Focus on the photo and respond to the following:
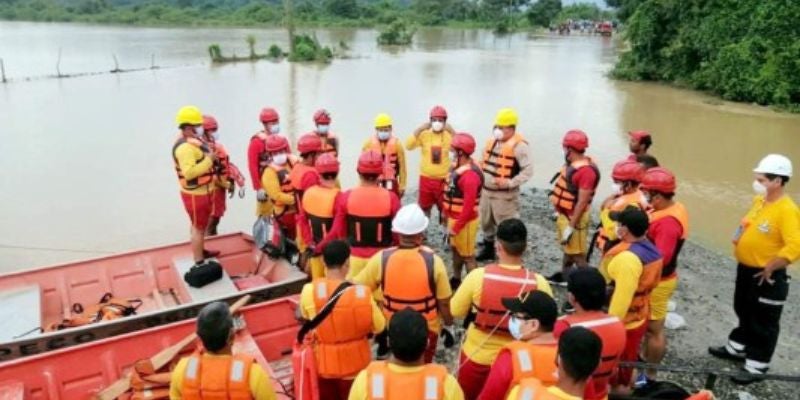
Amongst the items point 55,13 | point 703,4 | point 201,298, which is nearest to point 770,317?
point 201,298

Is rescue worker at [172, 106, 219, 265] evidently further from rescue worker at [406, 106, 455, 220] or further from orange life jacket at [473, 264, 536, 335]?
orange life jacket at [473, 264, 536, 335]

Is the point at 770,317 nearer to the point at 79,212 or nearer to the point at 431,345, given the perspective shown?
the point at 431,345

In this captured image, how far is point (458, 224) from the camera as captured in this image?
17.0ft

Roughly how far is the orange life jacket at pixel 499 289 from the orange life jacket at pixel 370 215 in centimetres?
118

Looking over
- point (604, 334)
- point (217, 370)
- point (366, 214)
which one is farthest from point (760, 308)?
point (217, 370)

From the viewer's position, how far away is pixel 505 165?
5895 millimetres

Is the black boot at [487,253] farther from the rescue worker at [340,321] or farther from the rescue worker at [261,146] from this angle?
the rescue worker at [340,321]

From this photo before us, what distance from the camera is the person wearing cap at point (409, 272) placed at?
3188 mm

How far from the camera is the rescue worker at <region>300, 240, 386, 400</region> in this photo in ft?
9.82

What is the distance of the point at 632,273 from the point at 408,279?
3.83ft

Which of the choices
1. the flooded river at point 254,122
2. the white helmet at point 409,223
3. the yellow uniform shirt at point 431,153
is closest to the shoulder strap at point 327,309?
the white helmet at point 409,223

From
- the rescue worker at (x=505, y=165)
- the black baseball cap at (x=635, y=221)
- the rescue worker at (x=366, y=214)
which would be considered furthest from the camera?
the rescue worker at (x=505, y=165)

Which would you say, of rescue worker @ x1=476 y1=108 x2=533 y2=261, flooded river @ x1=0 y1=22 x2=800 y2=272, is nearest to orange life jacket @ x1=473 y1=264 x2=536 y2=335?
rescue worker @ x1=476 y1=108 x2=533 y2=261

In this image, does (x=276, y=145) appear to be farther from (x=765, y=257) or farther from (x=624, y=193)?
(x=765, y=257)
